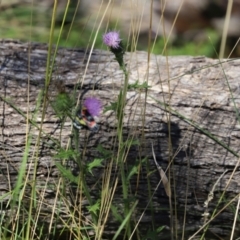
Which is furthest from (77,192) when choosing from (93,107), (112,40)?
(112,40)

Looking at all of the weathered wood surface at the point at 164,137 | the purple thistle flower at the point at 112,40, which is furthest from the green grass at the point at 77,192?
the purple thistle flower at the point at 112,40

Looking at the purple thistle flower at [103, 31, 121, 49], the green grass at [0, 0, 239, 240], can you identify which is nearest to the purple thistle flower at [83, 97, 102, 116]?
the green grass at [0, 0, 239, 240]

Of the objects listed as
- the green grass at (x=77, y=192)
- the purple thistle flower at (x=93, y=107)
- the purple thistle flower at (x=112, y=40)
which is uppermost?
the purple thistle flower at (x=112, y=40)

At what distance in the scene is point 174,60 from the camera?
249cm

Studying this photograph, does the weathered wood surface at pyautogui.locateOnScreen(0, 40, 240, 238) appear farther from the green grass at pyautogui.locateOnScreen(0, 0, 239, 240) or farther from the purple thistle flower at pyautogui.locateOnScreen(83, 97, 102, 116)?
the purple thistle flower at pyautogui.locateOnScreen(83, 97, 102, 116)

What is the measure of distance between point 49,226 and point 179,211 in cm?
46

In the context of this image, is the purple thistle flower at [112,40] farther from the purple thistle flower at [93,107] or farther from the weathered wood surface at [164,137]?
the weathered wood surface at [164,137]

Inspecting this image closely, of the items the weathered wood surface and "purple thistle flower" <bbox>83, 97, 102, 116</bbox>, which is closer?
"purple thistle flower" <bbox>83, 97, 102, 116</bbox>

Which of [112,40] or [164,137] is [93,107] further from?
[164,137]

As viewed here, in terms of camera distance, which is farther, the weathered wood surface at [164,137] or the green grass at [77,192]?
the weathered wood surface at [164,137]

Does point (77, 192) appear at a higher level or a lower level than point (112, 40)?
lower

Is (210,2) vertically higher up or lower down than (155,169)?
higher up

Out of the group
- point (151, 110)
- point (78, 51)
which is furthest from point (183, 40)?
point (151, 110)

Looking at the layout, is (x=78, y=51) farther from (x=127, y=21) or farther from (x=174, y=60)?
(x=127, y=21)
